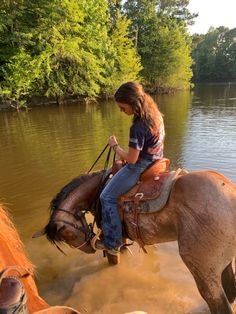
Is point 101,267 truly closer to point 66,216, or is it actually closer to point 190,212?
point 66,216

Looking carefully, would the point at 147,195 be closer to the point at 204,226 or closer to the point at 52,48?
the point at 204,226

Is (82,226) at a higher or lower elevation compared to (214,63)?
lower

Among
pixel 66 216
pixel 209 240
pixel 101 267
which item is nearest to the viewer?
pixel 209 240

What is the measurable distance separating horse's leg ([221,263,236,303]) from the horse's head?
158 cm

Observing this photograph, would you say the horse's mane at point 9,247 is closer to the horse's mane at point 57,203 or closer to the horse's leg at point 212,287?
the horse's mane at point 57,203

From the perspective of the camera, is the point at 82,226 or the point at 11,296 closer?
the point at 11,296

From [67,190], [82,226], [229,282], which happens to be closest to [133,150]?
[67,190]

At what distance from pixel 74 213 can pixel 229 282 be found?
74.6 inches

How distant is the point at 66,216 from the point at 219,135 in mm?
10073

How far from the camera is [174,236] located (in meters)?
3.07

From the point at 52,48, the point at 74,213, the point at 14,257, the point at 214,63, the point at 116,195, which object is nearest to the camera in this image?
the point at 14,257

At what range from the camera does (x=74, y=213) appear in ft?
11.6

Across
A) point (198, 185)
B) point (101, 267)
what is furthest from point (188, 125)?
point (198, 185)

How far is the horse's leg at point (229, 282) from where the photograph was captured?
315 cm
